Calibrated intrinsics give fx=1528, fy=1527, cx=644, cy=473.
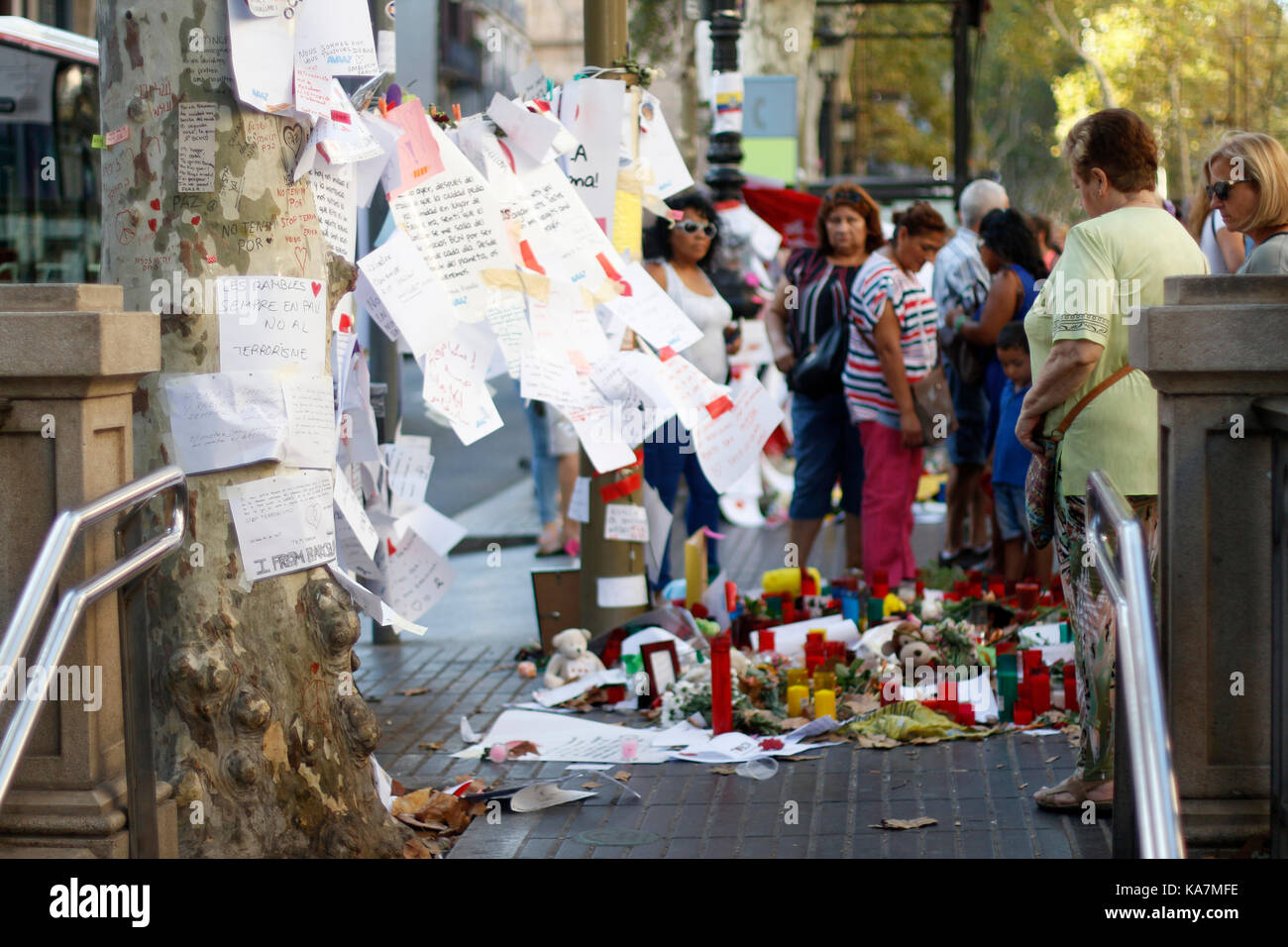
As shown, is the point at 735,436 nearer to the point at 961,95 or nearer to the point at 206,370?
the point at 206,370

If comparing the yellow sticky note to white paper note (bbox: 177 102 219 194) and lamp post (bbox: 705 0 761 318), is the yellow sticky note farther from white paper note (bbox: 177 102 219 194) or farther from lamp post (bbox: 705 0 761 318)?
lamp post (bbox: 705 0 761 318)

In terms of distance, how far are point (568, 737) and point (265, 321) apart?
232cm

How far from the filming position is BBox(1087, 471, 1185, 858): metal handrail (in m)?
2.59

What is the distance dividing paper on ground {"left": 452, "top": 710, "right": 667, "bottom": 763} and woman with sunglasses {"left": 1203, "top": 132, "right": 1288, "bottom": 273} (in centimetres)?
262

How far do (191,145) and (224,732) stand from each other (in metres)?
1.55

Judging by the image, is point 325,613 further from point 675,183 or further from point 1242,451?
point 675,183

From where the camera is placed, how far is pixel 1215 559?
3.84 meters

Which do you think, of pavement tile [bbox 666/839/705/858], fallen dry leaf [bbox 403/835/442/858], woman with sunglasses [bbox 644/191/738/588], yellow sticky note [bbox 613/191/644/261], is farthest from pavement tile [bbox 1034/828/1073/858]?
woman with sunglasses [bbox 644/191/738/588]

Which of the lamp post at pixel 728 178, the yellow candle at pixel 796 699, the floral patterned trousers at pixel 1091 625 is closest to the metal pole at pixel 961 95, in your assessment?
the lamp post at pixel 728 178

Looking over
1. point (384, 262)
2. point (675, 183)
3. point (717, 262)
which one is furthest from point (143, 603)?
point (717, 262)

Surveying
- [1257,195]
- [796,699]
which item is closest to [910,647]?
[796,699]

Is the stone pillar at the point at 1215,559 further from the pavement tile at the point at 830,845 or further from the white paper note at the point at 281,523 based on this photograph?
the white paper note at the point at 281,523

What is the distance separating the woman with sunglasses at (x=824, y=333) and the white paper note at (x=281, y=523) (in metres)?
4.04

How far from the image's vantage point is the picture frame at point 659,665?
616cm
